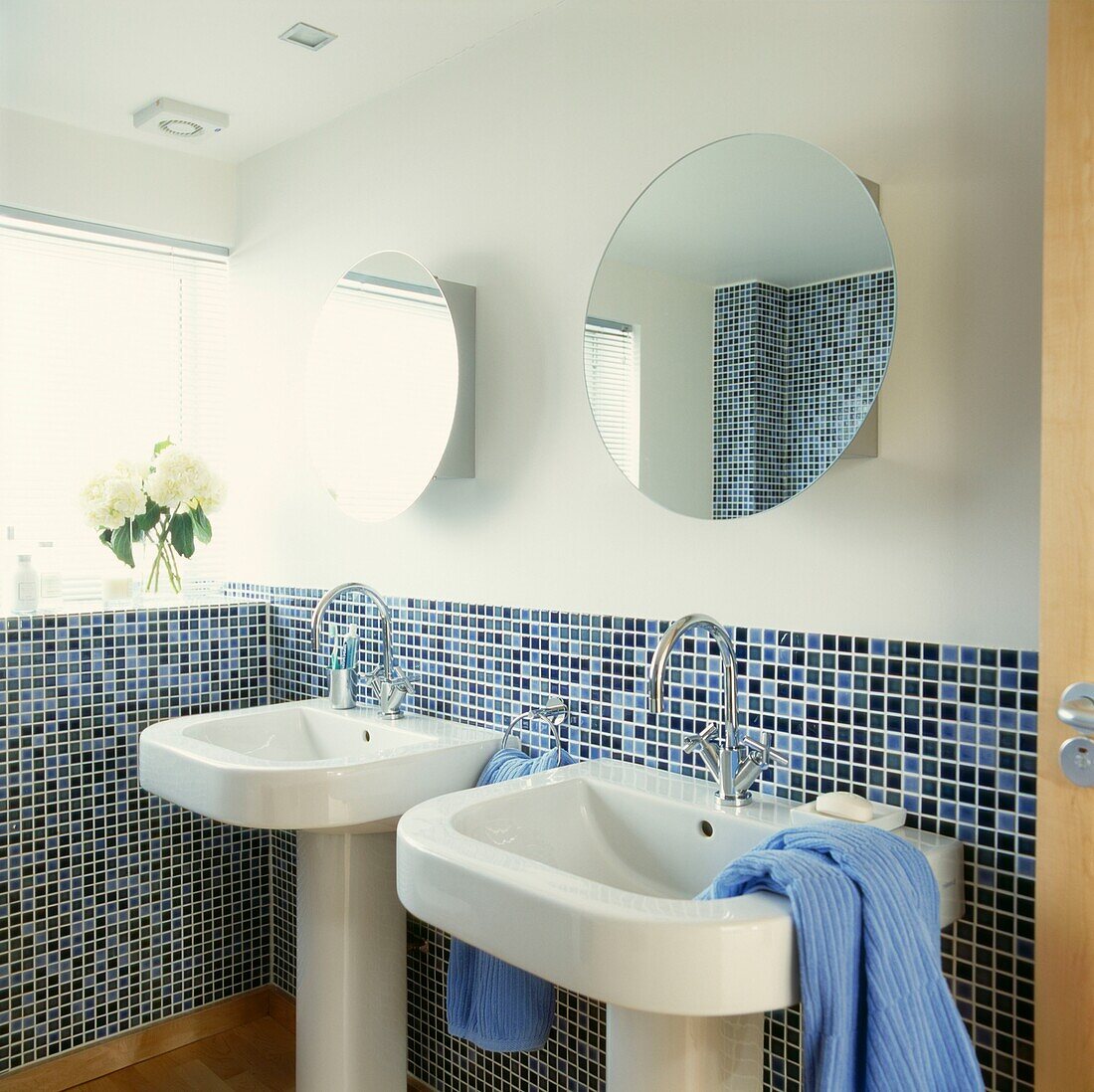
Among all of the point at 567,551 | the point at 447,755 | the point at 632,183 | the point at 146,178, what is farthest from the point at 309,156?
Result: the point at 447,755

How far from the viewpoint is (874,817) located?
1498 mm

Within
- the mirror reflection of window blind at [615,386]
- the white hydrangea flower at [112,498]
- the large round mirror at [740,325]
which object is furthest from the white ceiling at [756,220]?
the white hydrangea flower at [112,498]

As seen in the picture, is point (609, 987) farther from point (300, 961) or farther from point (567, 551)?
point (300, 961)

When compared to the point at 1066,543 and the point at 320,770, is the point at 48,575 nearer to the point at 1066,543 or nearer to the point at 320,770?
the point at 320,770

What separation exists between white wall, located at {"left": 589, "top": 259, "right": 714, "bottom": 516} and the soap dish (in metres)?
0.52

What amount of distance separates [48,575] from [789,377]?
2.06 meters

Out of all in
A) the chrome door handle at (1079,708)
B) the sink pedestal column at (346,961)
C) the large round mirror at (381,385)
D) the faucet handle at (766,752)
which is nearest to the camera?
the chrome door handle at (1079,708)

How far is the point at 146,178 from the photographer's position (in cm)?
294

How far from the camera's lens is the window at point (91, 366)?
281 centimetres

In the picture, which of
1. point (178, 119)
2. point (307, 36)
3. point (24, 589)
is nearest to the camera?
point (307, 36)

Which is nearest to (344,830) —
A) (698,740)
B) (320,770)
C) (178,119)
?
(320,770)

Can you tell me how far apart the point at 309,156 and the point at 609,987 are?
2349 mm

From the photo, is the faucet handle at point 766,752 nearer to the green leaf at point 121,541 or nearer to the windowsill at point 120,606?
the windowsill at point 120,606

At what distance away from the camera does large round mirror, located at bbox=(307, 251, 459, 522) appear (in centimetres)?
229
